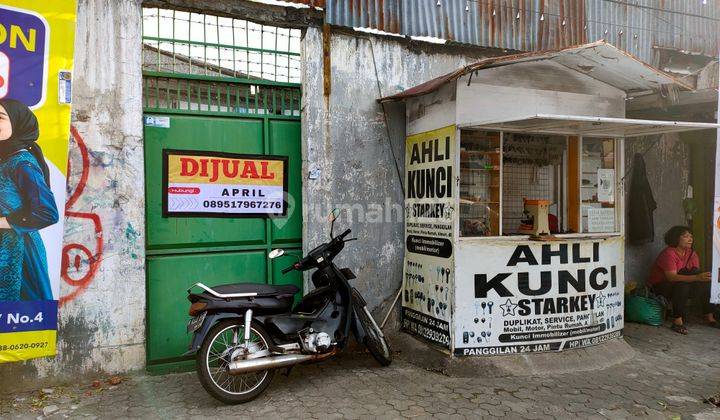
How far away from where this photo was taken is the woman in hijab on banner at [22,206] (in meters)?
4.06

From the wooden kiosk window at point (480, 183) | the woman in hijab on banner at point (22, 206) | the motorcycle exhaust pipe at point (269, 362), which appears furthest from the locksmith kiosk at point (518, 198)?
the woman in hijab on banner at point (22, 206)

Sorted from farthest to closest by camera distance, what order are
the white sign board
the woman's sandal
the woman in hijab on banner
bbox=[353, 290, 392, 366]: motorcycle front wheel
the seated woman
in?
the seated woman
the woman's sandal
the white sign board
bbox=[353, 290, 392, 366]: motorcycle front wheel
the woman in hijab on banner

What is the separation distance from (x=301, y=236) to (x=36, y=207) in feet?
8.06

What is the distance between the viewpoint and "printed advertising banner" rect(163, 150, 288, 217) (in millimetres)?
5051

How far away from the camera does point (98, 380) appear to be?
15.3 ft

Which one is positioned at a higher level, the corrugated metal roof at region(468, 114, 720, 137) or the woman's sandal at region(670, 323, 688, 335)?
the corrugated metal roof at region(468, 114, 720, 137)

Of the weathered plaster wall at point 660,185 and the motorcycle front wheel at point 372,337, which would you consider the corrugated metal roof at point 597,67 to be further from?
the motorcycle front wheel at point 372,337

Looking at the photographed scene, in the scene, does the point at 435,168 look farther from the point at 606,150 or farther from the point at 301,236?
the point at 606,150

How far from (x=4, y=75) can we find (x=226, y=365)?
2871 millimetres

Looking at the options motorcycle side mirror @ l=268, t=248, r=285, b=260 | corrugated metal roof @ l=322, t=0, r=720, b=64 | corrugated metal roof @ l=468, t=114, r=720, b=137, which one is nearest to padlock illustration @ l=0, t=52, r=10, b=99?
motorcycle side mirror @ l=268, t=248, r=285, b=260

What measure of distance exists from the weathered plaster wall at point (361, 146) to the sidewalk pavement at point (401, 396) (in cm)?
124

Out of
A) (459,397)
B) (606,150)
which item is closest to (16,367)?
(459,397)

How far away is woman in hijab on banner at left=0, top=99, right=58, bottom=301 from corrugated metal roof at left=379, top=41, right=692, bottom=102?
333 cm

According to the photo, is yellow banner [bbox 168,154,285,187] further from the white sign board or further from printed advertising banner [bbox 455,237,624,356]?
Result: the white sign board
